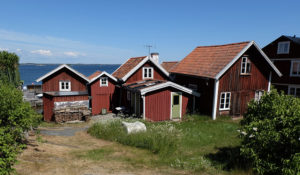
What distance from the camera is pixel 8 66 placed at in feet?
76.4

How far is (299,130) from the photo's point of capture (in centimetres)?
646

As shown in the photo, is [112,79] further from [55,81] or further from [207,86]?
[207,86]

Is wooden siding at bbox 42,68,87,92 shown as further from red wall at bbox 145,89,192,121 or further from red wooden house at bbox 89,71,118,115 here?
red wall at bbox 145,89,192,121

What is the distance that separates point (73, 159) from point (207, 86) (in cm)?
1370

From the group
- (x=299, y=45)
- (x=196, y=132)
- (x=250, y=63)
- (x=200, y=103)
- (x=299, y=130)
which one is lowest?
(x=196, y=132)

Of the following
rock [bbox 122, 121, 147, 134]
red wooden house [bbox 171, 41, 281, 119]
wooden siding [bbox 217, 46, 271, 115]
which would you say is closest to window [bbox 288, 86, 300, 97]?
red wooden house [bbox 171, 41, 281, 119]

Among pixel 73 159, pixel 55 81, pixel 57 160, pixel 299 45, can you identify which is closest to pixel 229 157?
pixel 73 159

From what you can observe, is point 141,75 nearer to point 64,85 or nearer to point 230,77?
point 64,85

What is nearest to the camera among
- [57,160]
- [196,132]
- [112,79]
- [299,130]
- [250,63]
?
[299,130]

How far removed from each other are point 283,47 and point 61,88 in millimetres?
29051

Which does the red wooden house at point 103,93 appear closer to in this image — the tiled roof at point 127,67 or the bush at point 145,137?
the tiled roof at point 127,67

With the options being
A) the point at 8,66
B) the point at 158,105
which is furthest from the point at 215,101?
the point at 8,66

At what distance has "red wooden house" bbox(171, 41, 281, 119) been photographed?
18203 millimetres

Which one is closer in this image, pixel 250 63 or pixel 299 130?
pixel 299 130
